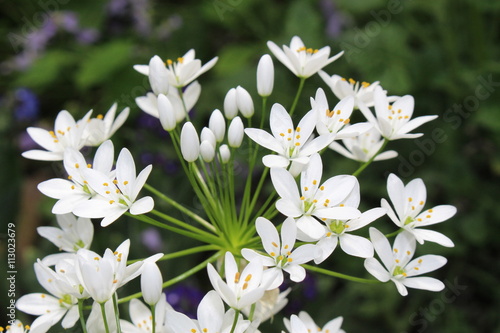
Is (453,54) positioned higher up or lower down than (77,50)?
lower down

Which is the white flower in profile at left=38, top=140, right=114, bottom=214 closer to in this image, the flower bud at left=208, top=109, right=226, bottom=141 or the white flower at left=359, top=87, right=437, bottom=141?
the flower bud at left=208, top=109, right=226, bottom=141

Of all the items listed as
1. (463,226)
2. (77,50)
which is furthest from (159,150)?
(463,226)

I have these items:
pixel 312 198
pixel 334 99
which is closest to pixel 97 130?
pixel 312 198

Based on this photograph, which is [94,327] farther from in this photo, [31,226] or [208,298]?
[31,226]

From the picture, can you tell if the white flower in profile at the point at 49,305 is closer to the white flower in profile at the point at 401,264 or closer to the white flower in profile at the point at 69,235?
the white flower in profile at the point at 69,235

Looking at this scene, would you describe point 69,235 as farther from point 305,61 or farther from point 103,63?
point 103,63

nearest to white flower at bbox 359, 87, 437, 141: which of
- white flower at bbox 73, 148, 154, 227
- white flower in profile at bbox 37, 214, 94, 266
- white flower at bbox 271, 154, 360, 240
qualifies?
white flower at bbox 271, 154, 360, 240
